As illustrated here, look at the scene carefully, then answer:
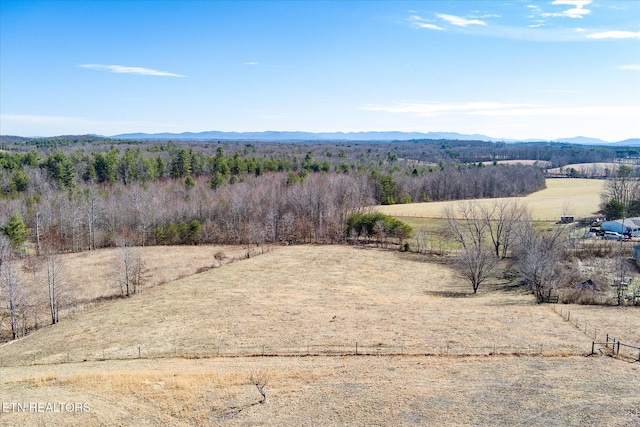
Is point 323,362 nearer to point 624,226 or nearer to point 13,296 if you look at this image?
point 13,296

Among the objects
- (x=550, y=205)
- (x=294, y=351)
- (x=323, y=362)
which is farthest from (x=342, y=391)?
(x=550, y=205)

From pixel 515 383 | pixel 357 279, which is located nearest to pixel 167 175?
pixel 357 279

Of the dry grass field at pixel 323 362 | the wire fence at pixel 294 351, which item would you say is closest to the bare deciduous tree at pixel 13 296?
the dry grass field at pixel 323 362

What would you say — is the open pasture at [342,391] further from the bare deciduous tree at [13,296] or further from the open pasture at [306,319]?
the bare deciduous tree at [13,296]

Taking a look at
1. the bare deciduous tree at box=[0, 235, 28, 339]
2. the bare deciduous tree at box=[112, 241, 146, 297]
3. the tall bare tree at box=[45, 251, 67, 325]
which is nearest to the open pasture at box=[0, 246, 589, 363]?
the tall bare tree at box=[45, 251, 67, 325]

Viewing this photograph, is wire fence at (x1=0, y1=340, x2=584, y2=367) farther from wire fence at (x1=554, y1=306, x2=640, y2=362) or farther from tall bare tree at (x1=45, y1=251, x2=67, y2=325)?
tall bare tree at (x1=45, y1=251, x2=67, y2=325)

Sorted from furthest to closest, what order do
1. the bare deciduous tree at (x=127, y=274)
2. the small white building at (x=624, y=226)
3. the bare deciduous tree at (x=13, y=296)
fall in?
the small white building at (x=624, y=226)
the bare deciduous tree at (x=127, y=274)
the bare deciduous tree at (x=13, y=296)

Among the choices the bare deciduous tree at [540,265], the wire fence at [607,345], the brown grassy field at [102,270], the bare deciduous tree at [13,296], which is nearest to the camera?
the wire fence at [607,345]
